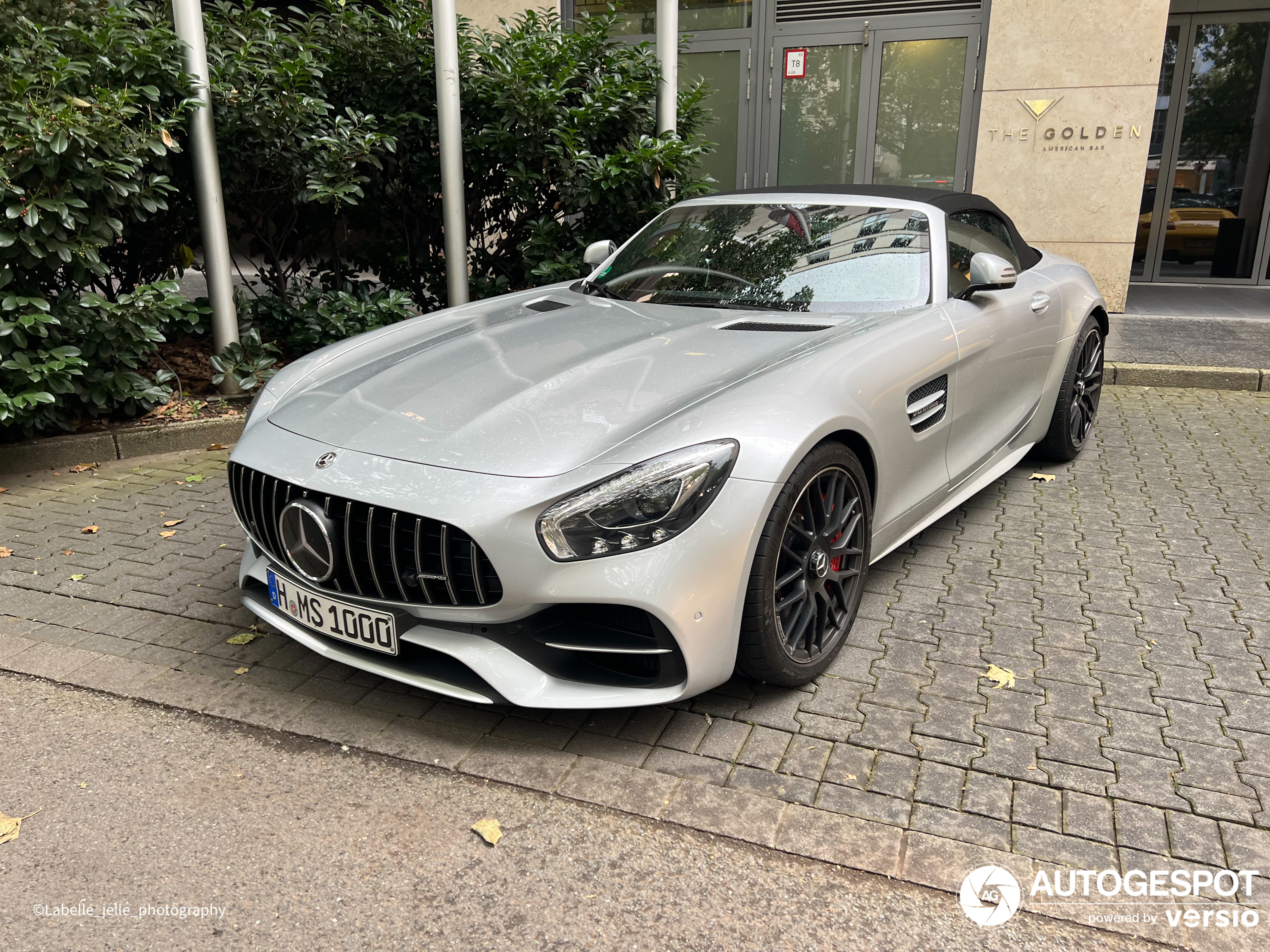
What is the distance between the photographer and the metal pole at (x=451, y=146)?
648 cm

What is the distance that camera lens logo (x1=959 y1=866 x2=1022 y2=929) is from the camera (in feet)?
7.27

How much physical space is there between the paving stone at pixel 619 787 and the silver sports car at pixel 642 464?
24cm

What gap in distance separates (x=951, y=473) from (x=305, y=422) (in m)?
2.45

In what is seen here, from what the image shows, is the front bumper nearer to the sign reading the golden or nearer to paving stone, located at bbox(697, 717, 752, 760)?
paving stone, located at bbox(697, 717, 752, 760)

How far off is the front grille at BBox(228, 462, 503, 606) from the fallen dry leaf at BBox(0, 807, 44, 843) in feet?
3.14

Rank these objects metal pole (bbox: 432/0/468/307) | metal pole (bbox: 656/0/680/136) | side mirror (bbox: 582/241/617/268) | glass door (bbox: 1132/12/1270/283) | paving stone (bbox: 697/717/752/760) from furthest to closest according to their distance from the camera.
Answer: glass door (bbox: 1132/12/1270/283) → metal pole (bbox: 656/0/680/136) → metal pole (bbox: 432/0/468/307) → side mirror (bbox: 582/241/617/268) → paving stone (bbox: 697/717/752/760)

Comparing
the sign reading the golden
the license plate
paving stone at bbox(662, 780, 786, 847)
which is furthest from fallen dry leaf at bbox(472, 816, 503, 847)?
the sign reading the golden

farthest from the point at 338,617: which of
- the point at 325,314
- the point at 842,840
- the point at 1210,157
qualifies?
the point at 1210,157

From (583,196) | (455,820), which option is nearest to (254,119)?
(583,196)

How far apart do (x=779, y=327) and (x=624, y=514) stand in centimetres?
129

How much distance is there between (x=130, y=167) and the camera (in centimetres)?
513

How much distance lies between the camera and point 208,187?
235 inches

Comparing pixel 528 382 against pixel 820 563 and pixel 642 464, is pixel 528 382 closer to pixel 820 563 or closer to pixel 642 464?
pixel 642 464

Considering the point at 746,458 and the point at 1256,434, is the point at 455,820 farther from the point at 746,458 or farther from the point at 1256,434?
the point at 1256,434
